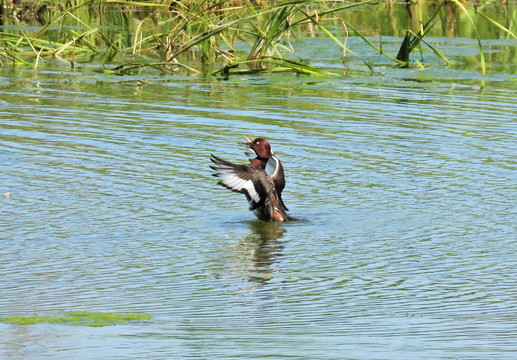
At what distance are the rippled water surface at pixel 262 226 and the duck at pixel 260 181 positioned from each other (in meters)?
0.12

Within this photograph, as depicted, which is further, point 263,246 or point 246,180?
point 246,180

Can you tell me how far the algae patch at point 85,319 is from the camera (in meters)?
4.91

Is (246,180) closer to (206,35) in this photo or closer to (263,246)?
(263,246)

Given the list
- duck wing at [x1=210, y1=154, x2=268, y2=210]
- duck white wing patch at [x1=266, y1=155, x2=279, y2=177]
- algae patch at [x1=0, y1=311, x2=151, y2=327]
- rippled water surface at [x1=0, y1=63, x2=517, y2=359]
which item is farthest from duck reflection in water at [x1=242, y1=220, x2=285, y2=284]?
algae patch at [x1=0, y1=311, x2=151, y2=327]

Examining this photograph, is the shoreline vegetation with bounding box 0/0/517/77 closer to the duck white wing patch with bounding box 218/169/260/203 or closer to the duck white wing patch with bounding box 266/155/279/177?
the duck white wing patch with bounding box 266/155/279/177

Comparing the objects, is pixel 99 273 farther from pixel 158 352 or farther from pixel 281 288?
pixel 158 352

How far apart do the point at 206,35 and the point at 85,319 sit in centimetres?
1006

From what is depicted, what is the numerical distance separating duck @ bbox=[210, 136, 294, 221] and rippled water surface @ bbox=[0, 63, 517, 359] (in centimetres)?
12

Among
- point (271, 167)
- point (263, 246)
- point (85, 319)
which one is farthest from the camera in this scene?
point (271, 167)

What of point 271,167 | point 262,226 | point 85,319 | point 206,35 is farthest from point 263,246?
point 206,35

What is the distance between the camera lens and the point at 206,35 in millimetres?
14695

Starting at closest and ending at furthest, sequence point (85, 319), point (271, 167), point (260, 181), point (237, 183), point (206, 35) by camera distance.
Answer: point (85, 319)
point (237, 183)
point (260, 181)
point (271, 167)
point (206, 35)

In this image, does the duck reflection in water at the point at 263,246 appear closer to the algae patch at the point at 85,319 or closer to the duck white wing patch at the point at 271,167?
the duck white wing patch at the point at 271,167

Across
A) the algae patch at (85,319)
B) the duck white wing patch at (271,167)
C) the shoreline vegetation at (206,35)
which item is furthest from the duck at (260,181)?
the shoreline vegetation at (206,35)
